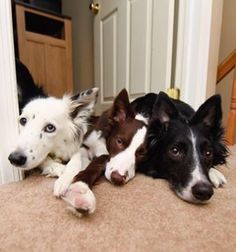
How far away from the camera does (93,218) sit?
2.90ft

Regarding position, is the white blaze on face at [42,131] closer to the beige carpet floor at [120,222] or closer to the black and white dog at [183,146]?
the beige carpet floor at [120,222]

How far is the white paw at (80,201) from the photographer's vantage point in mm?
859

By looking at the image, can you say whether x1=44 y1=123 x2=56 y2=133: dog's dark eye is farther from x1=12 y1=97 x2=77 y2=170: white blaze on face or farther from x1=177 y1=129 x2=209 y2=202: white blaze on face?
x1=177 y1=129 x2=209 y2=202: white blaze on face

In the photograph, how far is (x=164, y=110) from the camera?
1271 millimetres

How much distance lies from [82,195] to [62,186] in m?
0.17

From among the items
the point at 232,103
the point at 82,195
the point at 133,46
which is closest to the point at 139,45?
the point at 133,46

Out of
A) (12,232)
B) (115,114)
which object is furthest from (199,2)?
(12,232)

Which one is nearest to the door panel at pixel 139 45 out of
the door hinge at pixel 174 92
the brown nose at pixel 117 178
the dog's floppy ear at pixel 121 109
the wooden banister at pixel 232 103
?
the door hinge at pixel 174 92

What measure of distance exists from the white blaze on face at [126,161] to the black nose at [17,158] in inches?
14.4

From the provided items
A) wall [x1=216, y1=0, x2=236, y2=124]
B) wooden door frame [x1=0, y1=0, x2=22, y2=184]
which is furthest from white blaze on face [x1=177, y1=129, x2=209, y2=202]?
wall [x1=216, y1=0, x2=236, y2=124]

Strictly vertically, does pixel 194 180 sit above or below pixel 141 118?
below

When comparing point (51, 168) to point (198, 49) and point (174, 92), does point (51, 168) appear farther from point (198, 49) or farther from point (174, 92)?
point (198, 49)

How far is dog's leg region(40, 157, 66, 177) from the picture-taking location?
1235mm

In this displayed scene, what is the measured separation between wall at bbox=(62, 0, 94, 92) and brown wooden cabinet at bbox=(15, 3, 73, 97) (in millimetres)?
509
